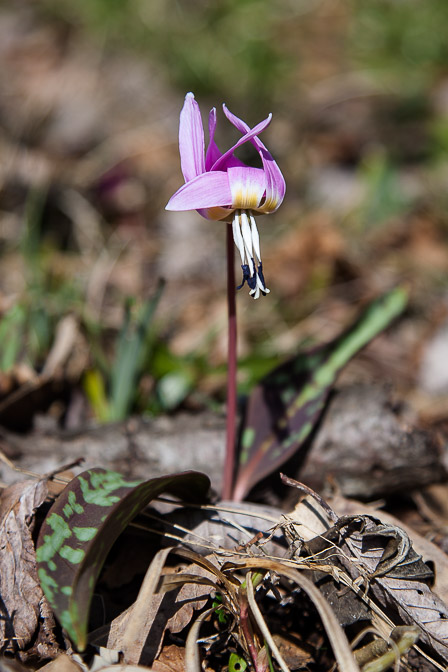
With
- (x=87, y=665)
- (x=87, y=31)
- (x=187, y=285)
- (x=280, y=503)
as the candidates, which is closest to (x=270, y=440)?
(x=280, y=503)

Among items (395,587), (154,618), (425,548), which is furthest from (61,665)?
(425,548)

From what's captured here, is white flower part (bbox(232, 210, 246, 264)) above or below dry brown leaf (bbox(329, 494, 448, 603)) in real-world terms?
above

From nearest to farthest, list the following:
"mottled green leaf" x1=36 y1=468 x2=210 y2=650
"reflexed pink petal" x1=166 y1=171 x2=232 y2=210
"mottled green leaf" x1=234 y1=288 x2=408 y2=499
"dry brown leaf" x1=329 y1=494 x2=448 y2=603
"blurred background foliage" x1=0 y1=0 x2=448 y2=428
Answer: "mottled green leaf" x1=36 y1=468 x2=210 y2=650, "reflexed pink petal" x1=166 y1=171 x2=232 y2=210, "dry brown leaf" x1=329 y1=494 x2=448 y2=603, "mottled green leaf" x1=234 y1=288 x2=408 y2=499, "blurred background foliage" x1=0 y1=0 x2=448 y2=428

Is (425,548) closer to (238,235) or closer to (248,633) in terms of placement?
(248,633)

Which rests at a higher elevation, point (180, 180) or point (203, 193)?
point (180, 180)

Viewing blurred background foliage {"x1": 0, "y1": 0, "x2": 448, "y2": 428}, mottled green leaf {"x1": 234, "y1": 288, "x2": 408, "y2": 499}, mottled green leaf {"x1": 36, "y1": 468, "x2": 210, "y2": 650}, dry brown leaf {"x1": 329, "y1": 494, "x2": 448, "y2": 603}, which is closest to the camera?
mottled green leaf {"x1": 36, "y1": 468, "x2": 210, "y2": 650}

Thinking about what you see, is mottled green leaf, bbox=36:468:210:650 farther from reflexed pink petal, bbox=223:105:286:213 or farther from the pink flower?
reflexed pink petal, bbox=223:105:286:213

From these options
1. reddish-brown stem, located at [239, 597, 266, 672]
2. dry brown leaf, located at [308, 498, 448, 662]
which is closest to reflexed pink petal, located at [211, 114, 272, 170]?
dry brown leaf, located at [308, 498, 448, 662]
